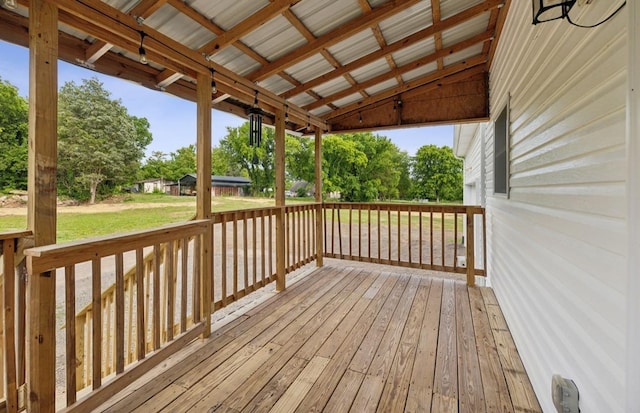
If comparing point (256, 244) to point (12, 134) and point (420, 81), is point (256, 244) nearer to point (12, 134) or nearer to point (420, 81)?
point (12, 134)

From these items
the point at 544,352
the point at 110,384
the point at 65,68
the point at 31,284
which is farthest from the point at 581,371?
the point at 65,68

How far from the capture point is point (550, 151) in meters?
1.64

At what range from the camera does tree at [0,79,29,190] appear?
65.6 inches

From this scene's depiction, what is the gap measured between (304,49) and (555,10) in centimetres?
191

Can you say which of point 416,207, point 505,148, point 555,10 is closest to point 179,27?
point 555,10

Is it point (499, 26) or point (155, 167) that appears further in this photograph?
point (499, 26)

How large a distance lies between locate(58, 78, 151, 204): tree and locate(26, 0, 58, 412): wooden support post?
182mm

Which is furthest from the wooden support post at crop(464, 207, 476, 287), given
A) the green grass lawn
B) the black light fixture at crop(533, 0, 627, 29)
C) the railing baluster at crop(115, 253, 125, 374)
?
the railing baluster at crop(115, 253, 125, 374)

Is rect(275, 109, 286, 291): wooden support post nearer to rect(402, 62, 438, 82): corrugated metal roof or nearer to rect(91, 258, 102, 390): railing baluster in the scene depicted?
rect(402, 62, 438, 82): corrugated metal roof

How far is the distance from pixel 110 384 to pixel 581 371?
2.45m

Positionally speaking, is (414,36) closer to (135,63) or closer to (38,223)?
(135,63)

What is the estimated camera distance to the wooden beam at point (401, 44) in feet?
8.82

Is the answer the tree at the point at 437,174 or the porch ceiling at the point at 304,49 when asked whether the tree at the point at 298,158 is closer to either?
the tree at the point at 437,174

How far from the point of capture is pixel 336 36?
2635mm
